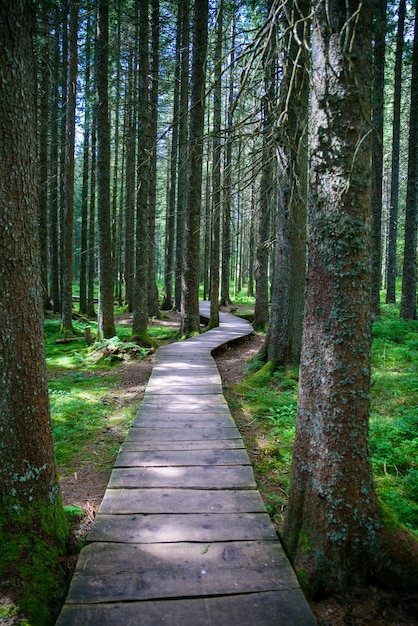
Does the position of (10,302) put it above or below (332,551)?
above

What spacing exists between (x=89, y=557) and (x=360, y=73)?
3696 millimetres

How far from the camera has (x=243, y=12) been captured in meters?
14.3

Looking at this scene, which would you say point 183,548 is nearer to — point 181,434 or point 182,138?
point 181,434

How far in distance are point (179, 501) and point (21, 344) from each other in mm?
1898

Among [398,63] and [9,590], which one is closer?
[9,590]

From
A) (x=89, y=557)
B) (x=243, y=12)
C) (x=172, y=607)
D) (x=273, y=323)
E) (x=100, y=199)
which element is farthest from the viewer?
(x=243, y=12)

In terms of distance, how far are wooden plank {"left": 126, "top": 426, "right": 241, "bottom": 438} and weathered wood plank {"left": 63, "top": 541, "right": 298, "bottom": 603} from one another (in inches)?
70.7

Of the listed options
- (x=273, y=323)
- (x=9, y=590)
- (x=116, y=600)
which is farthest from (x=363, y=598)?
(x=273, y=323)

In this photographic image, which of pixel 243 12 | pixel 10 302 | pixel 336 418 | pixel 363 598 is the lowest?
pixel 363 598

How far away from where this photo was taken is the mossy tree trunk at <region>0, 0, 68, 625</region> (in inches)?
91.1

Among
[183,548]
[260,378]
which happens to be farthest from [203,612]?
[260,378]

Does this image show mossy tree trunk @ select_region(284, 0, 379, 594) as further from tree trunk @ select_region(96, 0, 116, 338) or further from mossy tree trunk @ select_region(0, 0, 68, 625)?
tree trunk @ select_region(96, 0, 116, 338)

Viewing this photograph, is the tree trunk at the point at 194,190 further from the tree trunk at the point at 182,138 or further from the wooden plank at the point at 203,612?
A: the wooden plank at the point at 203,612

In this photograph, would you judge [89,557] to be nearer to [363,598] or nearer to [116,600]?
[116,600]
